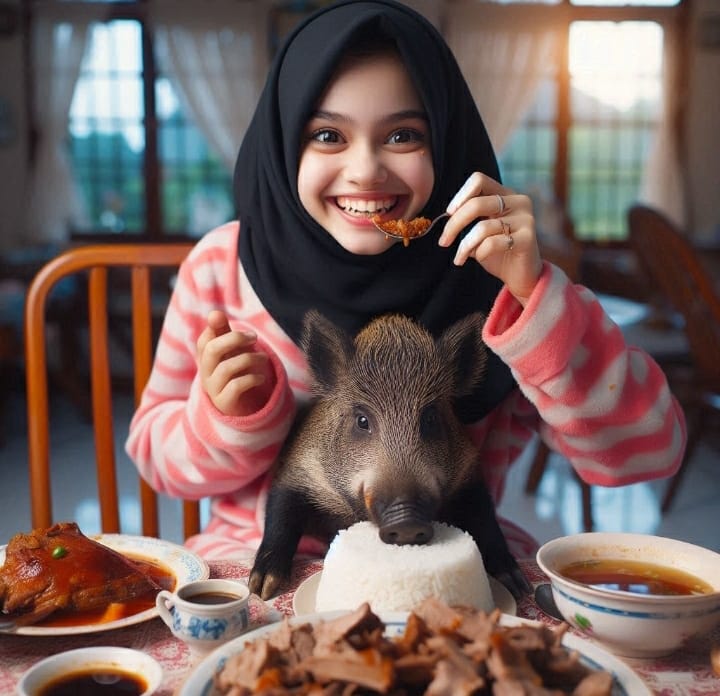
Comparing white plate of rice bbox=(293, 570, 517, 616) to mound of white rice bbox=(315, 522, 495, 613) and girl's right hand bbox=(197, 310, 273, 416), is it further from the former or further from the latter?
girl's right hand bbox=(197, 310, 273, 416)

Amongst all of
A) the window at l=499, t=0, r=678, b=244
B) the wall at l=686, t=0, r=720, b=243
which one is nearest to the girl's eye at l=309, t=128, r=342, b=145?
the window at l=499, t=0, r=678, b=244

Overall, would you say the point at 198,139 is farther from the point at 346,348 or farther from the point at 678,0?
the point at 346,348

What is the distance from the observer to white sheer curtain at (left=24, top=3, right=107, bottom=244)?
18.3 ft

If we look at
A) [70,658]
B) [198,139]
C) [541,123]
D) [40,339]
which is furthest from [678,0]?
[70,658]

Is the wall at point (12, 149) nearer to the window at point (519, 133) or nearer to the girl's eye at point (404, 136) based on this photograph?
the window at point (519, 133)

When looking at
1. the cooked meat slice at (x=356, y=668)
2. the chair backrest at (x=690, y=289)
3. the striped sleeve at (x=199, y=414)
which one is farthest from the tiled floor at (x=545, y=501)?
the cooked meat slice at (x=356, y=668)

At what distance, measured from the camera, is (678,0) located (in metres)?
5.61

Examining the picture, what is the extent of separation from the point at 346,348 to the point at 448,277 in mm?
A: 144

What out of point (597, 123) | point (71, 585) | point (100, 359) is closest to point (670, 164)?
point (597, 123)

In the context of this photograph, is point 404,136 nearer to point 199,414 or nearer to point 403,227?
point 403,227

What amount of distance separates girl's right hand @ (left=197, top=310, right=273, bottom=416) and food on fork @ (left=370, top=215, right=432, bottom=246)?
0.18m

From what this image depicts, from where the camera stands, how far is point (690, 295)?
2.82 metres

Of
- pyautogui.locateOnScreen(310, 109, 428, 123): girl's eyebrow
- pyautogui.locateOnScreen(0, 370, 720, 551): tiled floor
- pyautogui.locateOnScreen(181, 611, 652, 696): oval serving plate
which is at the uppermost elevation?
pyautogui.locateOnScreen(310, 109, 428, 123): girl's eyebrow

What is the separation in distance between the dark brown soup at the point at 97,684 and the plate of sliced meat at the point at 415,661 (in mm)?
76
